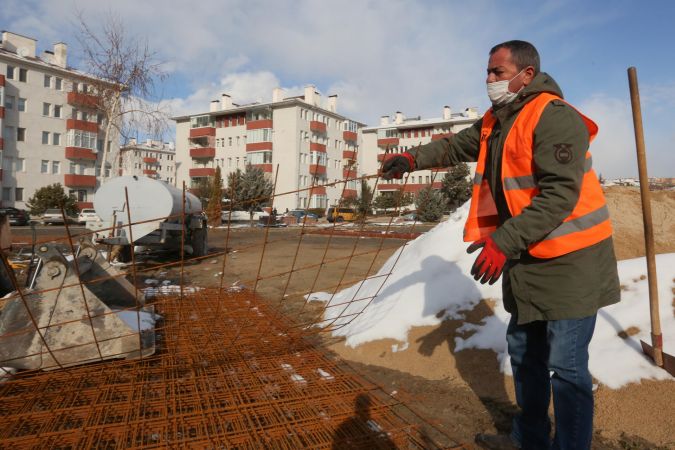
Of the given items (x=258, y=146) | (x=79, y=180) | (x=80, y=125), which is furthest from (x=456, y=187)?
(x=80, y=125)

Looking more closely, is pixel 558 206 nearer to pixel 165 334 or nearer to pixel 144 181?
pixel 165 334

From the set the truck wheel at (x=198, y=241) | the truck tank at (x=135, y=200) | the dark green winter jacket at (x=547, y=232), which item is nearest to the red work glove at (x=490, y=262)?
the dark green winter jacket at (x=547, y=232)

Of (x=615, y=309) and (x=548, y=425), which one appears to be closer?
(x=548, y=425)

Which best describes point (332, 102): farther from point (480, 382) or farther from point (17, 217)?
point (480, 382)

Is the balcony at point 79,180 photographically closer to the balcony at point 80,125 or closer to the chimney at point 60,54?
the balcony at point 80,125

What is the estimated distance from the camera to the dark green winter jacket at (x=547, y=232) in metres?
1.46

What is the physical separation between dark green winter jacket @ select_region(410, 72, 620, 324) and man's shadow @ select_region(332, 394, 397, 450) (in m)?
0.83

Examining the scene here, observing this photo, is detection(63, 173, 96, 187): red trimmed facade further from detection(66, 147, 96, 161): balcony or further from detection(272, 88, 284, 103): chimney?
detection(272, 88, 284, 103): chimney

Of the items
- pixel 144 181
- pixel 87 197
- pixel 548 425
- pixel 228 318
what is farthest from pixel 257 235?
pixel 87 197

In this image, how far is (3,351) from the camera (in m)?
2.52

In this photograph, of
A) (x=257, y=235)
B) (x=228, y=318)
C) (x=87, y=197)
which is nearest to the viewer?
(x=228, y=318)

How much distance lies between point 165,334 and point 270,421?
1.74 metres

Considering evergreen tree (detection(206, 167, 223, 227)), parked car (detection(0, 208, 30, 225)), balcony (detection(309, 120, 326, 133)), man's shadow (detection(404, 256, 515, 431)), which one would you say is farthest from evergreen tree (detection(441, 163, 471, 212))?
man's shadow (detection(404, 256, 515, 431))

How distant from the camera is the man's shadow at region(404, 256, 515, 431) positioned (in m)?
2.35
